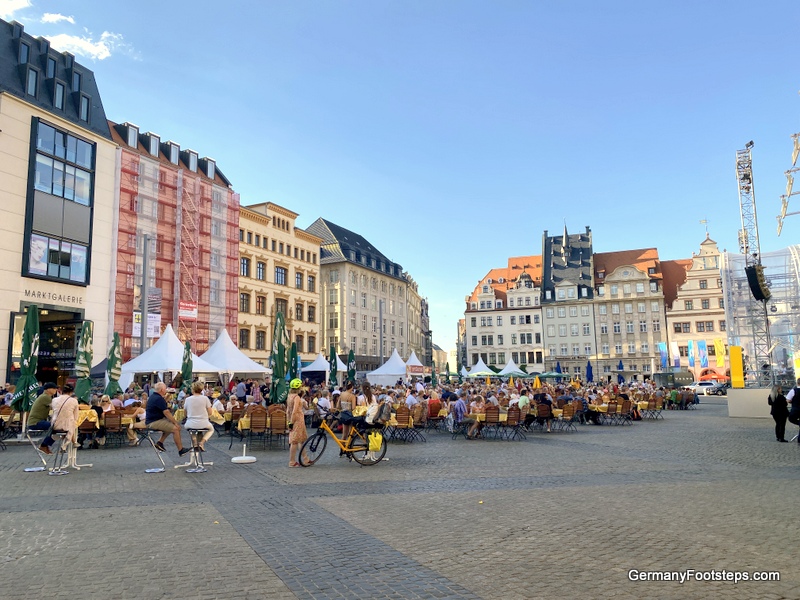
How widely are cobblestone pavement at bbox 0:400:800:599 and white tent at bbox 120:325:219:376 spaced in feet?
37.2

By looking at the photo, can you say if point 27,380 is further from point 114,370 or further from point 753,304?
point 753,304

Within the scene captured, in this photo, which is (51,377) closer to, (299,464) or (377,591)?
(299,464)

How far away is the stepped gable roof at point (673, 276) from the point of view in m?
77.8

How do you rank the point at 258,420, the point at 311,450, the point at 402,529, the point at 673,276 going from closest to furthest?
the point at 402,529 < the point at 311,450 < the point at 258,420 < the point at 673,276

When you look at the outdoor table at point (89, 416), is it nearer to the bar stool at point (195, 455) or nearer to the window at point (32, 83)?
the bar stool at point (195, 455)

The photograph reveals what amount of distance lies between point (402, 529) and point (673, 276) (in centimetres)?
8148

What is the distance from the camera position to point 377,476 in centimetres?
1105

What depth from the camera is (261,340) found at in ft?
180

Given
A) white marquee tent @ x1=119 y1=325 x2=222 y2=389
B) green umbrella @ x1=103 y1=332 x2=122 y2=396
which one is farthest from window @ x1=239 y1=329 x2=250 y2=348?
green umbrella @ x1=103 y1=332 x2=122 y2=396

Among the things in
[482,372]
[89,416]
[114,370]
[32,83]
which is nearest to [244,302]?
[482,372]

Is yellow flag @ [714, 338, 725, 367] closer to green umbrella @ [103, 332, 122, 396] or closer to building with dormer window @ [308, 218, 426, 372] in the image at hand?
building with dormer window @ [308, 218, 426, 372]

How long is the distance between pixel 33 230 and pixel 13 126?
587 centimetres

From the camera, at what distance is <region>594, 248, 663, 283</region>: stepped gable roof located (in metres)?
79.2

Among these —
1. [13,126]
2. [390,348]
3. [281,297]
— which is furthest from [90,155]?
[390,348]
